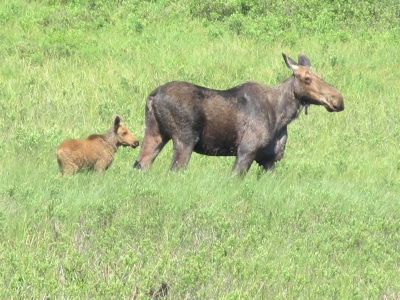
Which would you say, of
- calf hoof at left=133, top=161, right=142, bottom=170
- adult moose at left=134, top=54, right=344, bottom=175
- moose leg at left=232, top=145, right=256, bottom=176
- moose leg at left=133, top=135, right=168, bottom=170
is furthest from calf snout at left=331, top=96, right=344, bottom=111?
calf hoof at left=133, top=161, right=142, bottom=170

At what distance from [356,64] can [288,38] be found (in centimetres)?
172

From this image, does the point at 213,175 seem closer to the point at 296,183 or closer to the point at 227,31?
the point at 296,183

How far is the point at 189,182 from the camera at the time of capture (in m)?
11.4

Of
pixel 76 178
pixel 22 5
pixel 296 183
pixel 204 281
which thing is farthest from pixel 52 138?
pixel 22 5

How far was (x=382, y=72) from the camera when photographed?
19.4m

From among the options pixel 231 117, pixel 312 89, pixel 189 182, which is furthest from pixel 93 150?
pixel 312 89

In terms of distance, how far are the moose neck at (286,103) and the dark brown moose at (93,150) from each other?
5.55 ft

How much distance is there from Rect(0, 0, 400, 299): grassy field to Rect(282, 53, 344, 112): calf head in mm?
912

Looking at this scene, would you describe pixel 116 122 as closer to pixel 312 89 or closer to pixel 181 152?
pixel 181 152

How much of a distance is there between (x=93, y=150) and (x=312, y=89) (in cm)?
260

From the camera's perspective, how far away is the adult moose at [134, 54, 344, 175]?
39.6 ft

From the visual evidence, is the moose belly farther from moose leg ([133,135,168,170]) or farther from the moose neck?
the moose neck

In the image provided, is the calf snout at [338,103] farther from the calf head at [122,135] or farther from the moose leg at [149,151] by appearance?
the calf head at [122,135]

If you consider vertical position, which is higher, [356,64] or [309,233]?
[309,233]
